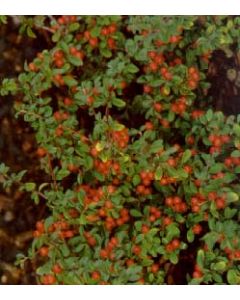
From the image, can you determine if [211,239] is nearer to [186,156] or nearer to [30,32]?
[186,156]

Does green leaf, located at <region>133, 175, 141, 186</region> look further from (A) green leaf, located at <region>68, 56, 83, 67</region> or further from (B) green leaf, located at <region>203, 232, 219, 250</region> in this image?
(A) green leaf, located at <region>68, 56, 83, 67</region>

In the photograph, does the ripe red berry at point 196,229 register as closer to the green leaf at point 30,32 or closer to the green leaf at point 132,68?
the green leaf at point 132,68

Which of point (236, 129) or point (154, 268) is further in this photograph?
point (154, 268)

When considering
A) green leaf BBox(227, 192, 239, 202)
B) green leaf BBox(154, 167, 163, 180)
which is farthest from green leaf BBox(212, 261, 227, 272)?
green leaf BBox(154, 167, 163, 180)

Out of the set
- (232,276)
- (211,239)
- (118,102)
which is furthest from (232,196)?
(118,102)

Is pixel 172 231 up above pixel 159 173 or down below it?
below

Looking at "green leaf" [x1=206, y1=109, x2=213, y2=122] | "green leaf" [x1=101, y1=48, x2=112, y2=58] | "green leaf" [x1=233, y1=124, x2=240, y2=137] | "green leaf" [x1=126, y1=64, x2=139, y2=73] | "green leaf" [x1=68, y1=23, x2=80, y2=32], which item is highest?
"green leaf" [x1=68, y1=23, x2=80, y2=32]
